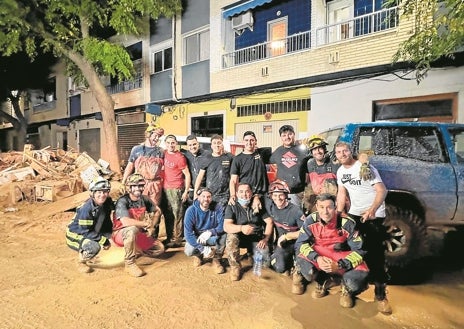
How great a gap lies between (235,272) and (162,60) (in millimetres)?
13089

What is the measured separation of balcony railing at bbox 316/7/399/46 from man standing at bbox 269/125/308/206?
18.6ft

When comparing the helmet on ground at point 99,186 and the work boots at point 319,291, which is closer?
the work boots at point 319,291

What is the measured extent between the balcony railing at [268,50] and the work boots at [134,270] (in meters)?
8.47

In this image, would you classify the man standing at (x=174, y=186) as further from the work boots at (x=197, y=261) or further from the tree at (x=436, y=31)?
the tree at (x=436, y=31)

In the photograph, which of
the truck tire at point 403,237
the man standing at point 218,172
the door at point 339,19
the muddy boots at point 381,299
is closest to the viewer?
the muddy boots at point 381,299

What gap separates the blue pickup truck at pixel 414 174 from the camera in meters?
4.53

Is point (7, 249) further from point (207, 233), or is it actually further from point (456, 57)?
point (456, 57)

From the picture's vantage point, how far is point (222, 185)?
191 inches

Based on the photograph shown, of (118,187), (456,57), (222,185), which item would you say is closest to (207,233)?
(222,185)

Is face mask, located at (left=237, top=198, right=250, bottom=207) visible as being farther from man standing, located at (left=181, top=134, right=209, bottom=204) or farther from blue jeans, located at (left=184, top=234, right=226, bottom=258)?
man standing, located at (left=181, top=134, right=209, bottom=204)

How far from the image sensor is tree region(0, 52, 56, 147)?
1917 centimetres

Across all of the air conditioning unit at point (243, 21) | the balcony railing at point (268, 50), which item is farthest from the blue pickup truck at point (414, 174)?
the air conditioning unit at point (243, 21)

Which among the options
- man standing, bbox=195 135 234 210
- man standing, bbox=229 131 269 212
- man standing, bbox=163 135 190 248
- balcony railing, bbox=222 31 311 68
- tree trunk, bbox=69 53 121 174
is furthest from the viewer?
tree trunk, bbox=69 53 121 174

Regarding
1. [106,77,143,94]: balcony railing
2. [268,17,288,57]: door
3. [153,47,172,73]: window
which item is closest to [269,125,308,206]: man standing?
[268,17,288,57]: door
